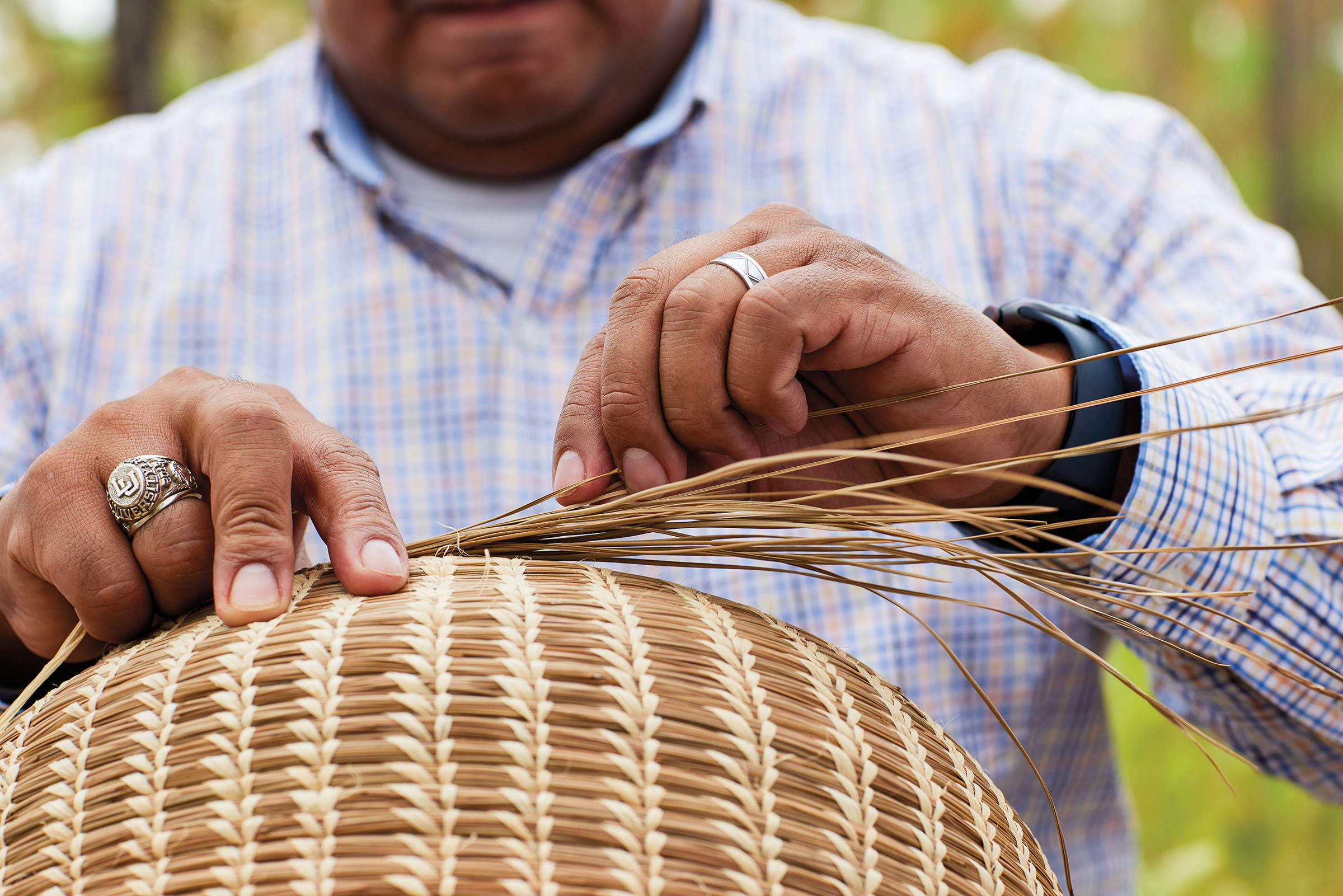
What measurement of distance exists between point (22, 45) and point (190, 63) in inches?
29.1

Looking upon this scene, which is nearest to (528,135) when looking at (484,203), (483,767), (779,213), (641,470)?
(484,203)

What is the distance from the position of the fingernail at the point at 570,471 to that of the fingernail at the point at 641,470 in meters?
0.04

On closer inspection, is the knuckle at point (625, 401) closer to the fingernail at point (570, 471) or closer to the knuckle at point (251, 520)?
the fingernail at point (570, 471)

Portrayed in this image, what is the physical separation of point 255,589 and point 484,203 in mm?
910

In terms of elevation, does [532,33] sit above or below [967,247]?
above

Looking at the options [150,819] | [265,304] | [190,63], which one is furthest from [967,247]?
[190,63]

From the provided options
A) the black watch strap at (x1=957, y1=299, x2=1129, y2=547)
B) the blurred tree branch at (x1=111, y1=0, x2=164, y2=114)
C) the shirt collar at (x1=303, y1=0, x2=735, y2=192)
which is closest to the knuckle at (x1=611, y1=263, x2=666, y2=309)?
the black watch strap at (x1=957, y1=299, x2=1129, y2=547)

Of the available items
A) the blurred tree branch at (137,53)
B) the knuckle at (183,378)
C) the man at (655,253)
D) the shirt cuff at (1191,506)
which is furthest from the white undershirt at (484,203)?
the blurred tree branch at (137,53)

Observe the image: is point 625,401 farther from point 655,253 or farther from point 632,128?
point 632,128

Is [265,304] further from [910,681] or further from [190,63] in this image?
[190,63]

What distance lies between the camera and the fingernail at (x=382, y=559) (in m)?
0.67

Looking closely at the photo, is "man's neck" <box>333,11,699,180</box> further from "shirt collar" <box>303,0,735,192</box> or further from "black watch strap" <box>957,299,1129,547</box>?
"black watch strap" <box>957,299,1129,547</box>

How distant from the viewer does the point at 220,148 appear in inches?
61.1

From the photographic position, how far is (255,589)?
0.66 m
